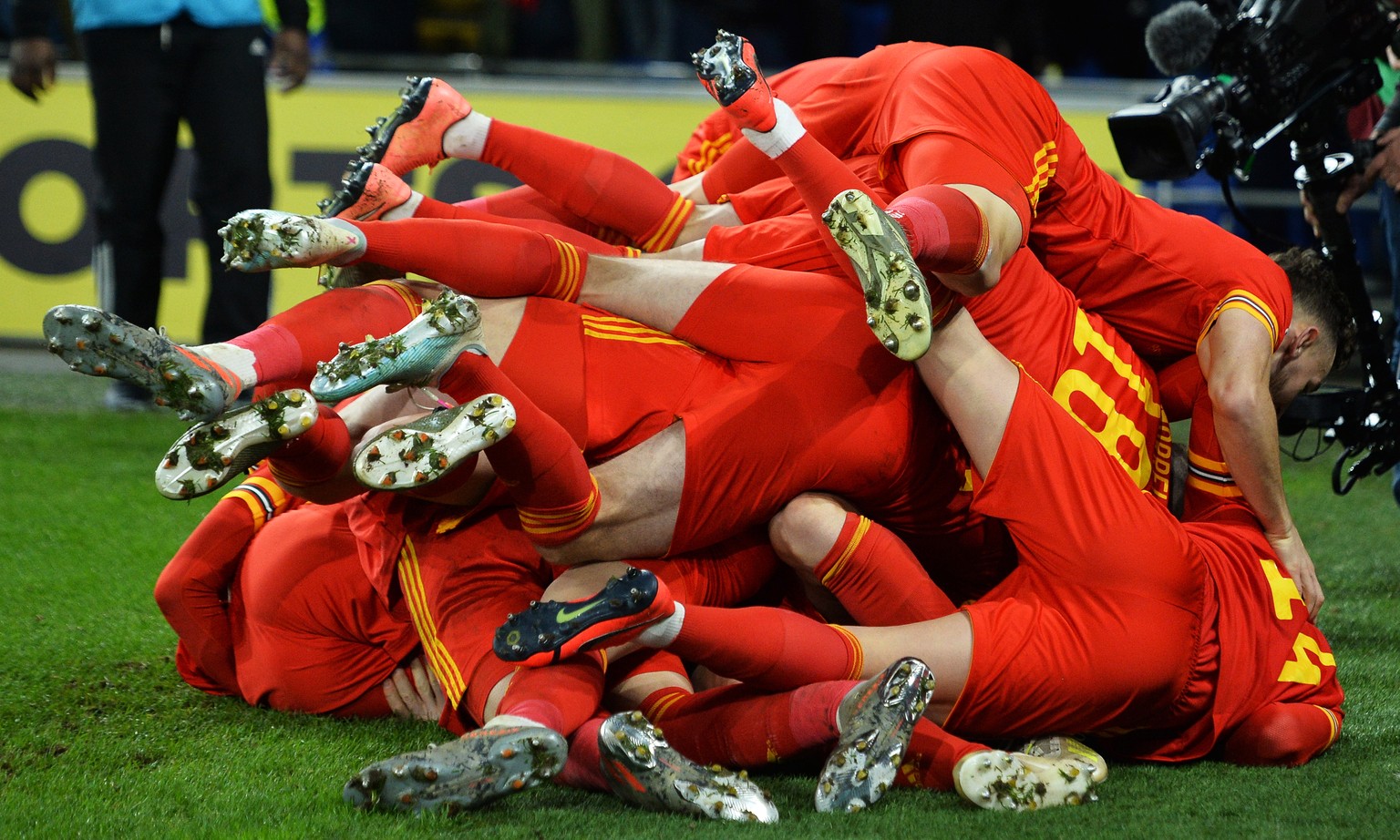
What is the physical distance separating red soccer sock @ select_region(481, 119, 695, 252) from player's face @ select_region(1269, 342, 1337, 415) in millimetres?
1197

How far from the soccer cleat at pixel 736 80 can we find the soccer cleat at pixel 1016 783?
3.33 feet

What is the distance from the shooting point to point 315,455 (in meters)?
2.04

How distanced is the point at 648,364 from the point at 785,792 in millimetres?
698

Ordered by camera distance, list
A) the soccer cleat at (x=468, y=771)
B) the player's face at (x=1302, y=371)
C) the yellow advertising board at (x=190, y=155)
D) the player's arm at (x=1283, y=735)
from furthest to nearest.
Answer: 1. the yellow advertising board at (x=190, y=155)
2. the player's face at (x=1302, y=371)
3. the player's arm at (x=1283, y=735)
4. the soccer cleat at (x=468, y=771)

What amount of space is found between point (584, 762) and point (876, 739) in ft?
1.28

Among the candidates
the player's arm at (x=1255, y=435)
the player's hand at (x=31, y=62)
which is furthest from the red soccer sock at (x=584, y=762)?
the player's hand at (x=31, y=62)

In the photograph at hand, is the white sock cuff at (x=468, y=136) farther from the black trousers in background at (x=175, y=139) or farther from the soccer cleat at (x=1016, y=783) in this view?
the black trousers in background at (x=175, y=139)

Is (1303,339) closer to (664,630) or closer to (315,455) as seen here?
(664,630)

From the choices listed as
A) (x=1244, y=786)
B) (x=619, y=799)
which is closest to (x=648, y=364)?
(x=619, y=799)

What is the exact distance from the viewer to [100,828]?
5.70ft

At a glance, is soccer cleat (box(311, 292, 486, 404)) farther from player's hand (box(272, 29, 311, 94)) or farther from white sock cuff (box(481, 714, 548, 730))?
player's hand (box(272, 29, 311, 94))

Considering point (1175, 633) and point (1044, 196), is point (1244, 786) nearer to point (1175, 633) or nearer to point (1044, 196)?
point (1175, 633)

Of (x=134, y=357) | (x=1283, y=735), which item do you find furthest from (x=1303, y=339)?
(x=134, y=357)

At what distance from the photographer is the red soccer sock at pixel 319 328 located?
2.06 m
